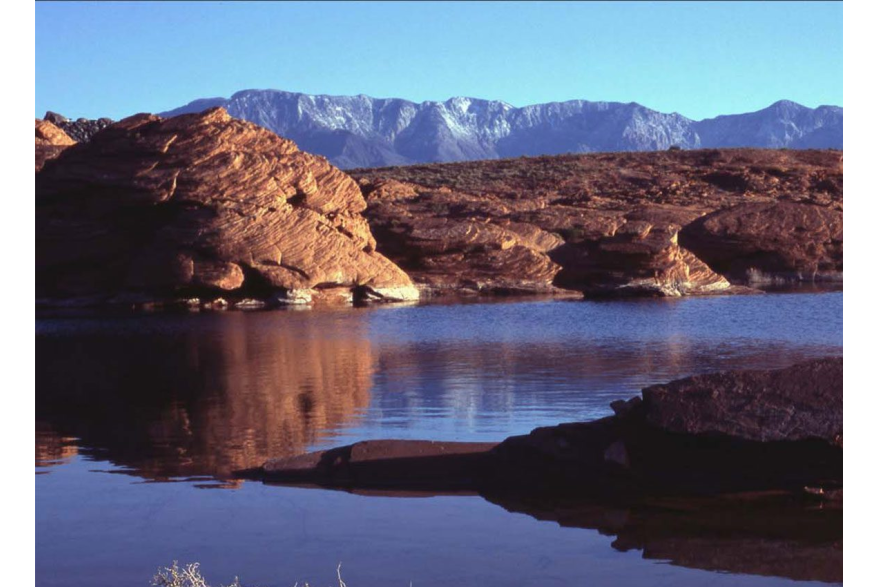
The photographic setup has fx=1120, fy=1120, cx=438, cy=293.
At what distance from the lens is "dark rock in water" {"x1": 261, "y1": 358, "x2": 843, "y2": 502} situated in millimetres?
10477

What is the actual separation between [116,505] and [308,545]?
8.77ft

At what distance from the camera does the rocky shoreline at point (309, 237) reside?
4700 centimetres

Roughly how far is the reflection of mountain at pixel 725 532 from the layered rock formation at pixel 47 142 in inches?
1860

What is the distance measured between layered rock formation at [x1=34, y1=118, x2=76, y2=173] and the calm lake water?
2172 centimetres

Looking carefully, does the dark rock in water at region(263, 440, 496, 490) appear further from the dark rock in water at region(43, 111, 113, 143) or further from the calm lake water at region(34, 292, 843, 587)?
the dark rock in water at region(43, 111, 113, 143)

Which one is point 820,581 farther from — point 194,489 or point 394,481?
point 194,489

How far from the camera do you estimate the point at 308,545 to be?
9.55 meters

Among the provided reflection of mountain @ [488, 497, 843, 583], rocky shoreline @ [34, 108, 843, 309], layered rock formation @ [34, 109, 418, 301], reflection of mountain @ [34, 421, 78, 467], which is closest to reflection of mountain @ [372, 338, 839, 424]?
reflection of mountain @ [488, 497, 843, 583]

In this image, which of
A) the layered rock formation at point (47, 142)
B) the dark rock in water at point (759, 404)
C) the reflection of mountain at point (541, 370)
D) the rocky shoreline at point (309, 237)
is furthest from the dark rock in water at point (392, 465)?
the layered rock formation at point (47, 142)

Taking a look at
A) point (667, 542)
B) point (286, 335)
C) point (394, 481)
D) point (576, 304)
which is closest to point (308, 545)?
point (394, 481)

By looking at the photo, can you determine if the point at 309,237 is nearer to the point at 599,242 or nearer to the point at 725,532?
the point at 599,242

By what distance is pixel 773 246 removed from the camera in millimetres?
55219

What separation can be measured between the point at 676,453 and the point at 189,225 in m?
38.5
